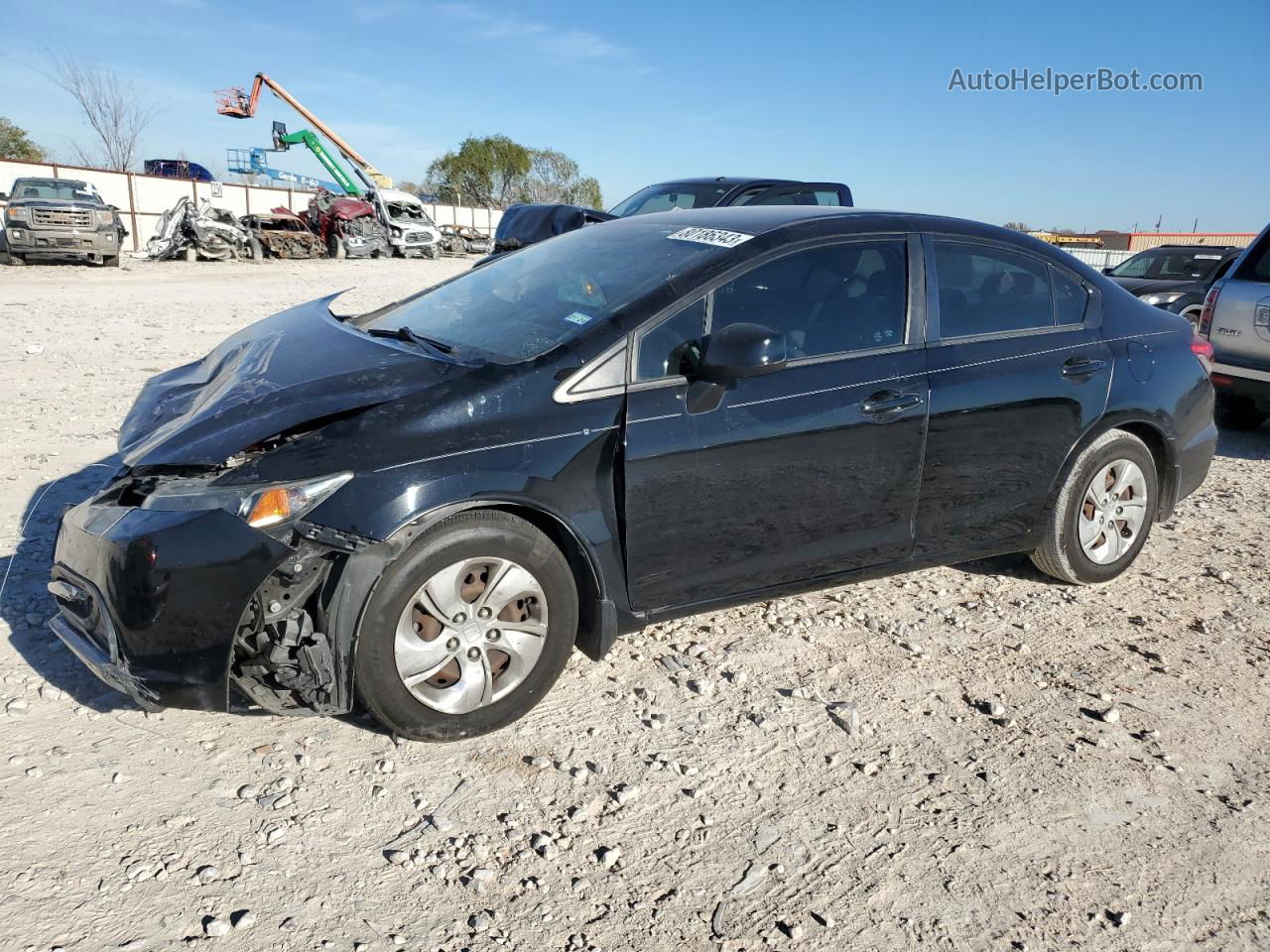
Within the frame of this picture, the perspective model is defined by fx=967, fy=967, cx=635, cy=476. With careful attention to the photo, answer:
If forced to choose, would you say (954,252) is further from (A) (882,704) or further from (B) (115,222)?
(B) (115,222)

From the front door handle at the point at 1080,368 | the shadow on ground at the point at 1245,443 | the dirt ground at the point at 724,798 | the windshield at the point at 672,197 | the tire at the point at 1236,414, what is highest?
the windshield at the point at 672,197

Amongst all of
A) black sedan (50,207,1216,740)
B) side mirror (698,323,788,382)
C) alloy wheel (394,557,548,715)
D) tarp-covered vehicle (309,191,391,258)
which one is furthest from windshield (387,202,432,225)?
alloy wheel (394,557,548,715)

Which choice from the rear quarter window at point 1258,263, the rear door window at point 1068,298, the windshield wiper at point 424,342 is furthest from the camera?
the rear quarter window at point 1258,263

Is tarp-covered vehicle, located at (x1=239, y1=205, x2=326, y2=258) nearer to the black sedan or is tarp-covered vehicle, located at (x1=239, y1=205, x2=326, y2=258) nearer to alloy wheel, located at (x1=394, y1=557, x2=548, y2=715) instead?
the black sedan

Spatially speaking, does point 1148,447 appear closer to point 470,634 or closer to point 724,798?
point 724,798

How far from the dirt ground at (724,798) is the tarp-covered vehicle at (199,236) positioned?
22.6m

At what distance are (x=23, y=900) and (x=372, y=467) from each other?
55.5 inches

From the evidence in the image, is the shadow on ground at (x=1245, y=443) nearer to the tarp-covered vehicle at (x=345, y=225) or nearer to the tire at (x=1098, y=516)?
the tire at (x=1098, y=516)

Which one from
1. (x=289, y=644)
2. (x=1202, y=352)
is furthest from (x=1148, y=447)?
(x=289, y=644)

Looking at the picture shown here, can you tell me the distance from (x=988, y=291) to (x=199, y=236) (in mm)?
24646

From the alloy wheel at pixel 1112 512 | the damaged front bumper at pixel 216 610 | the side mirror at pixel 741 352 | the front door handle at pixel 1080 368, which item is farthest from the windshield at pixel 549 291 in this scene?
the alloy wheel at pixel 1112 512

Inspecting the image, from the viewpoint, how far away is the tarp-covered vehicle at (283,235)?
26922 mm

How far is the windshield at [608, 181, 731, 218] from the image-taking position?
1033cm

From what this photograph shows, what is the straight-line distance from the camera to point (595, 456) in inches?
129
